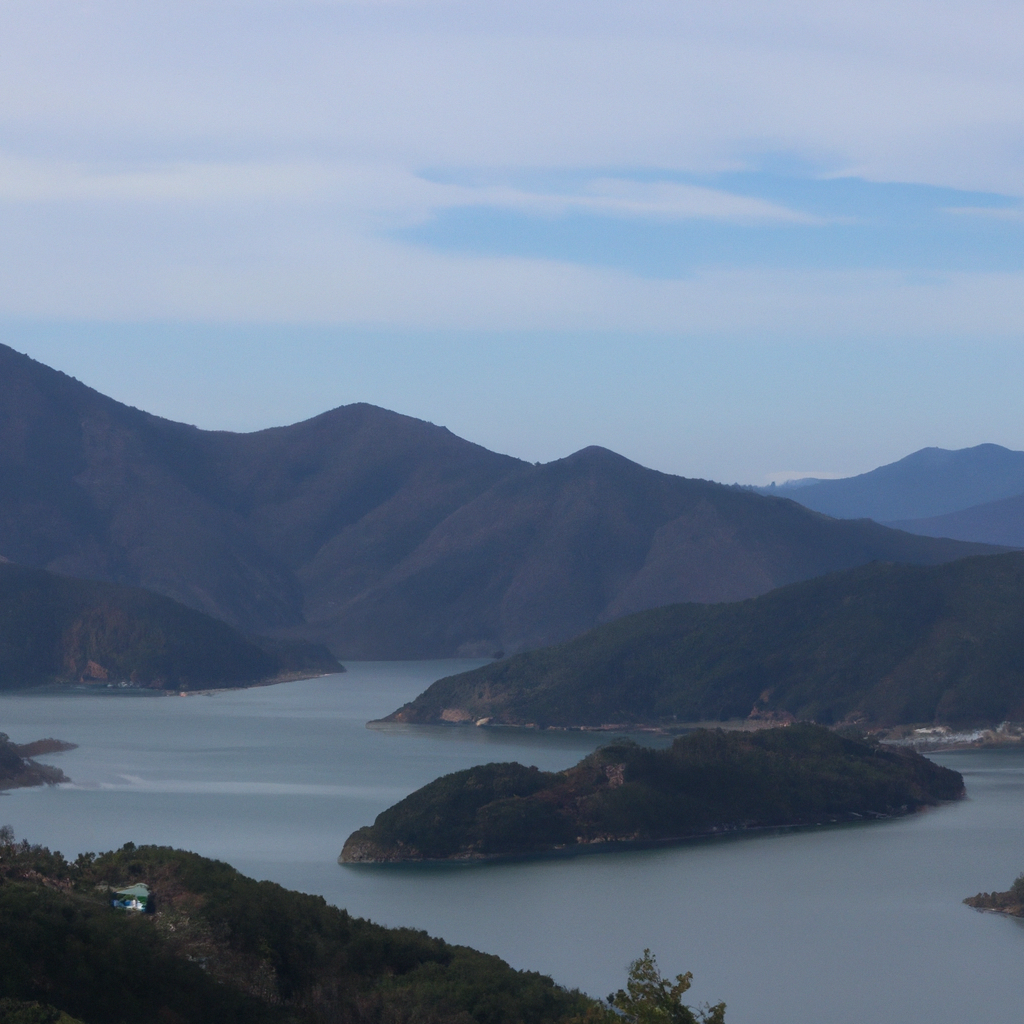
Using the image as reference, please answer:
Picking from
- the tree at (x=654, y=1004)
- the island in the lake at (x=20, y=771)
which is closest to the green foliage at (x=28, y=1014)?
the tree at (x=654, y=1004)

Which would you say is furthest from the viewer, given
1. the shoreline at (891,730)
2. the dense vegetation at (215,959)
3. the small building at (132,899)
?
the shoreline at (891,730)

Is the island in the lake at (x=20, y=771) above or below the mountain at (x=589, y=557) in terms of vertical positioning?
below

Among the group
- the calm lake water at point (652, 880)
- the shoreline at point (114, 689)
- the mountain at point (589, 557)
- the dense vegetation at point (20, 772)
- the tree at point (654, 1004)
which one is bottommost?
the calm lake water at point (652, 880)

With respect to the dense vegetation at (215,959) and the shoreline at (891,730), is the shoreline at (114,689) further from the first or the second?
the dense vegetation at (215,959)

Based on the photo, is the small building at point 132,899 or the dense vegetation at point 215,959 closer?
the dense vegetation at point 215,959

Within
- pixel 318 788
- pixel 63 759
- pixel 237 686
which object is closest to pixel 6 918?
pixel 318 788

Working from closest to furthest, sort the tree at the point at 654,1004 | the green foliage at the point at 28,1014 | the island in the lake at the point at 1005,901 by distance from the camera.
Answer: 1. the tree at the point at 654,1004
2. the green foliage at the point at 28,1014
3. the island in the lake at the point at 1005,901

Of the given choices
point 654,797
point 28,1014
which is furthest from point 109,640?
point 28,1014

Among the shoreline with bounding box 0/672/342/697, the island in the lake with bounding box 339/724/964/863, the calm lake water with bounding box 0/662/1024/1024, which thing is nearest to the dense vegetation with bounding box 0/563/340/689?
the shoreline with bounding box 0/672/342/697
